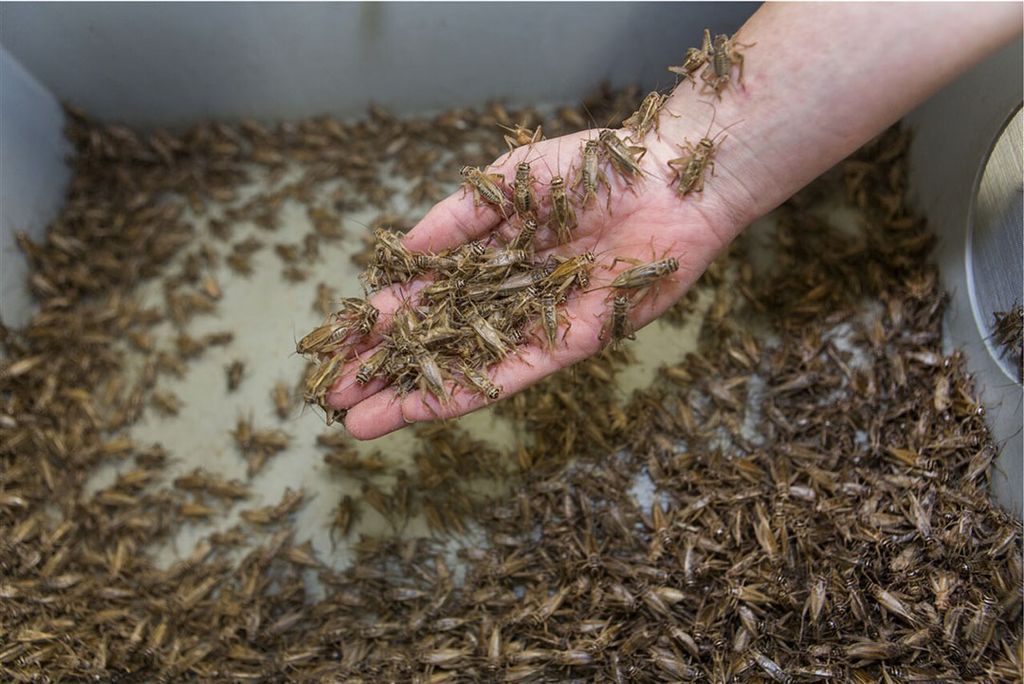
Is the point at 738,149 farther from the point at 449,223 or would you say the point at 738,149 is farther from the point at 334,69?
the point at 334,69

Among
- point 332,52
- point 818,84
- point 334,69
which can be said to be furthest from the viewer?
point 334,69

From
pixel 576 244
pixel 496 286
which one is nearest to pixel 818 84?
pixel 576 244

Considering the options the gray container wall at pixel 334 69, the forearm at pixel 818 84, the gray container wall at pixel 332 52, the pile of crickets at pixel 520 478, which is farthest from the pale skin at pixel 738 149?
the gray container wall at pixel 332 52

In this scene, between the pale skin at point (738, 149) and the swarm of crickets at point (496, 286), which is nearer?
the pale skin at point (738, 149)

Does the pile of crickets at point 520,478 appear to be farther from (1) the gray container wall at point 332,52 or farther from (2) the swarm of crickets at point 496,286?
(1) the gray container wall at point 332,52

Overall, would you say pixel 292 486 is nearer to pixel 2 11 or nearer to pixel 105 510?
pixel 105 510

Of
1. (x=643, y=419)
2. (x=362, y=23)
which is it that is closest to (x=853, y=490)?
(x=643, y=419)

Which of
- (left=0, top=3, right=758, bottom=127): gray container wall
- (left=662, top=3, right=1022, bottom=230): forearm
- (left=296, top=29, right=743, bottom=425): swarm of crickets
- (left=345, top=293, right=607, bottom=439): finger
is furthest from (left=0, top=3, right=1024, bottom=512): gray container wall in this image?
(left=345, top=293, right=607, bottom=439): finger
